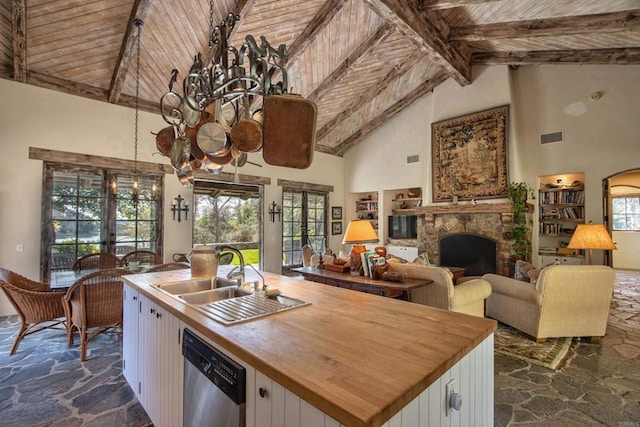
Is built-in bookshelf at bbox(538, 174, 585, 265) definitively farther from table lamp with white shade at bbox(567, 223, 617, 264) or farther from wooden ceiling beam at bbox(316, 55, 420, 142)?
wooden ceiling beam at bbox(316, 55, 420, 142)

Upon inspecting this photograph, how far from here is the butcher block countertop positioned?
824 mm

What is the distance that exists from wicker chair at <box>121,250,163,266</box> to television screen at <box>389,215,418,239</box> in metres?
5.49

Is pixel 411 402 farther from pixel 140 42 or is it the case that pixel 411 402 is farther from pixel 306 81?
pixel 306 81

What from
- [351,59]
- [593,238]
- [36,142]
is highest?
[351,59]

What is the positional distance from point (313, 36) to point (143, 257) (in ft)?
14.6

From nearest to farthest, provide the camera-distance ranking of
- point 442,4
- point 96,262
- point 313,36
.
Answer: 1. point 442,4
2. point 96,262
3. point 313,36

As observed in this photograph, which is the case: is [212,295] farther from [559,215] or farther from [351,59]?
[559,215]

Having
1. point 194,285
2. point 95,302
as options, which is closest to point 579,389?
point 194,285

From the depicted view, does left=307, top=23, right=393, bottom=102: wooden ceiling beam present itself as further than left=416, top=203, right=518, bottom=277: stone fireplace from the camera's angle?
No

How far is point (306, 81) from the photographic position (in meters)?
5.95

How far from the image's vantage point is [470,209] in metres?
6.18

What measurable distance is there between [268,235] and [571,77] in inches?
263

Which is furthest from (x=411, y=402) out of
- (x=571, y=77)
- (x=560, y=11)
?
(x=571, y=77)

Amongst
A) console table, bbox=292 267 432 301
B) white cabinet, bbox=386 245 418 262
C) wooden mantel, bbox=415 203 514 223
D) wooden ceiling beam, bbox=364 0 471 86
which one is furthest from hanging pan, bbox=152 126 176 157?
white cabinet, bbox=386 245 418 262
